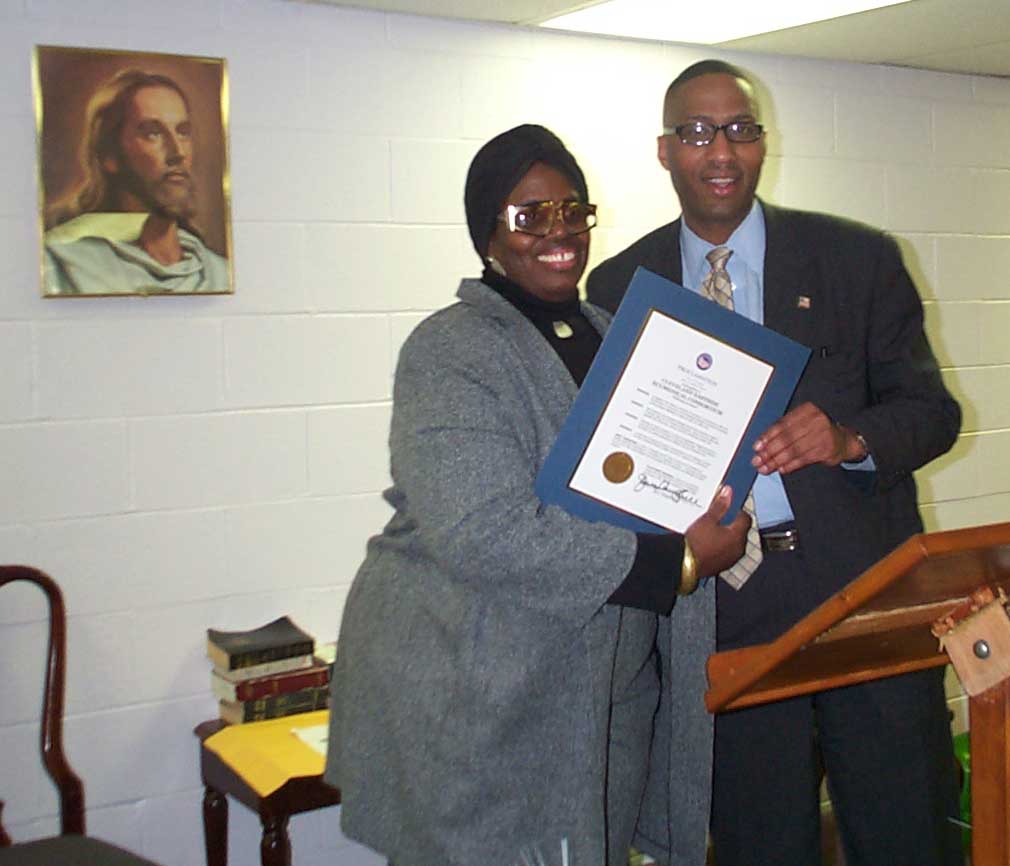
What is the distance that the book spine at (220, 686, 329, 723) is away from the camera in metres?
2.87

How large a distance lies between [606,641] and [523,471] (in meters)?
0.27

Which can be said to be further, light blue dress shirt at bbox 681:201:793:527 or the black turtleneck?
light blue dress shirt at bbox 681:201:793:527

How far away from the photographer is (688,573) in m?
1.71

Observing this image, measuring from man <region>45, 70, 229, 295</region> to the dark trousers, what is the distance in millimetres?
1435

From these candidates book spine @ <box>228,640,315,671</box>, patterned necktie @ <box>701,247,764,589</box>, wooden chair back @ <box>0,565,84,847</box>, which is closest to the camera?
patterned necktie @ <box>701,247,764,589</box>

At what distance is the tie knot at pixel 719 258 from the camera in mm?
2182

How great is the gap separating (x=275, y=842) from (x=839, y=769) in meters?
1.14

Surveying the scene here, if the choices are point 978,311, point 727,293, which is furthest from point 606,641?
point 978,311

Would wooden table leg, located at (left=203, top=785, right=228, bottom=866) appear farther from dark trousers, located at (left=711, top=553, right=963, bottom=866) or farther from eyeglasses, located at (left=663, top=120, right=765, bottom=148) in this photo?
eyeglasses, located at (left=663, top=120, right=765, bottom=148)

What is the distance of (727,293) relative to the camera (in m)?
2.17

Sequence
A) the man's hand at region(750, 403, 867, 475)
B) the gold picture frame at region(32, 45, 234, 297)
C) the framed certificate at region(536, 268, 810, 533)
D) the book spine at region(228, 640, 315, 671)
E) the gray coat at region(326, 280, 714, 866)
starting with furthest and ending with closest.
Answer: the book spine at region(228, 640, 315, 671) → the gold picture frame at region(32, 45, 234, 297) → the man's hand at region(750, 403, 867, 475) → the framed certificate at region(536, 268, 810, 533) → the gray coat at region(326, 280, 714, 866)

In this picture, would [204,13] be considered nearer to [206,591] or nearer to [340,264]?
[340,264]

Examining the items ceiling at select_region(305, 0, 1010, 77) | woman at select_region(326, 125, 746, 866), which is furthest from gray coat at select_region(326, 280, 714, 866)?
ceiling at select_region(305, 0, 1010, 77)
